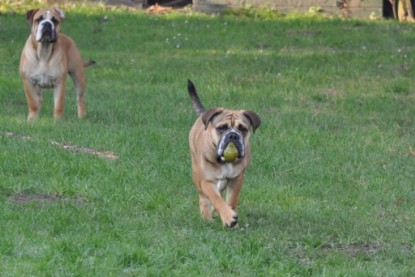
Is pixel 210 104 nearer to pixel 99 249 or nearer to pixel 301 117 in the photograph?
pixel 301 117

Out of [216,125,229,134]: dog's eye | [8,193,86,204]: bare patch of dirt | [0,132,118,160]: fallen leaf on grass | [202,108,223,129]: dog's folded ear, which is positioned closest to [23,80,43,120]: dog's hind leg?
[0,132,118,160]: fallen leaf on grass

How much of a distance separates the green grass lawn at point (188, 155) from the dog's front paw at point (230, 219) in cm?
12

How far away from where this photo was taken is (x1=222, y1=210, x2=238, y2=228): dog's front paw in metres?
9.10

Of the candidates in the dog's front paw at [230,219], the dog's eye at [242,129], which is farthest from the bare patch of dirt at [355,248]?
the dog's eye at [242,129]

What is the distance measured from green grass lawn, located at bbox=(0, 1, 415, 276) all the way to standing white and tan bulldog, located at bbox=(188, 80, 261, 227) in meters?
0.20

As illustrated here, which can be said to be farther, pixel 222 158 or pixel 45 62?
pixel 45 62

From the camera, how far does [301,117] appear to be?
14.9 meters

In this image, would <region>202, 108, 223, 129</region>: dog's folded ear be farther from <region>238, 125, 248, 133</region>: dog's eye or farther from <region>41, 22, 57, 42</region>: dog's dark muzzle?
<region>41, 22, 57, 42</region>: dog's dark muzzle

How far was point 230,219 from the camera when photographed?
29.9 ft

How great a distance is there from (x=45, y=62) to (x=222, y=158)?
5.76 m

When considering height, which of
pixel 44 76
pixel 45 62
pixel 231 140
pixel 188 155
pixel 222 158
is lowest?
pixel 188 155

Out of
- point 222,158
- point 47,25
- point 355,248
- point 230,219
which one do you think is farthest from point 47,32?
point 355,248

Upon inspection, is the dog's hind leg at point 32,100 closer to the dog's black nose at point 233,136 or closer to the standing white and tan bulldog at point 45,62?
the standing white and tan bulldog at point 45,62

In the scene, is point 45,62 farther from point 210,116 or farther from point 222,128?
point 222,128
